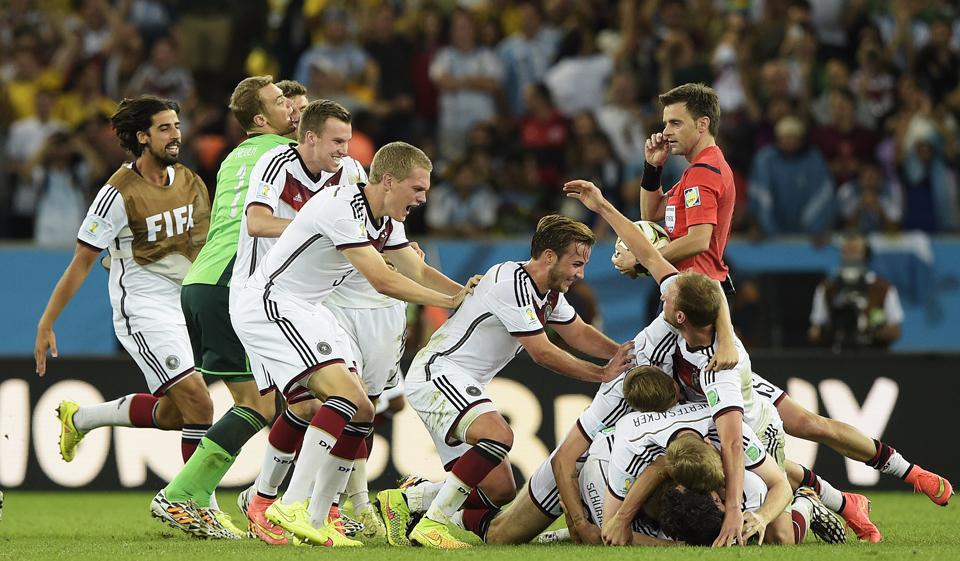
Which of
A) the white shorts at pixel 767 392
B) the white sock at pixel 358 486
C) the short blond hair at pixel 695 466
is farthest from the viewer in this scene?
the white sock at pixel 358 486

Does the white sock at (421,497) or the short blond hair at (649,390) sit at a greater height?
the short blond hair at (649,390)

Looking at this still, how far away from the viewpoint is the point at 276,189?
21.8 ft

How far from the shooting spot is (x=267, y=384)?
643 centimetres

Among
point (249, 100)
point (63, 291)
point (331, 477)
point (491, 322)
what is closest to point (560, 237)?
point (491, 322)

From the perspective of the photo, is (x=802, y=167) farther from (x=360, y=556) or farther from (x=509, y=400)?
(x=360, y=556)

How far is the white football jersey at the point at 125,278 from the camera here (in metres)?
7.25

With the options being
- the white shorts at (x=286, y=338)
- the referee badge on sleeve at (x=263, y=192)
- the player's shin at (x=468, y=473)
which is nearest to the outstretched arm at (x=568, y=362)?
the player's shin at (x=468, y=473)

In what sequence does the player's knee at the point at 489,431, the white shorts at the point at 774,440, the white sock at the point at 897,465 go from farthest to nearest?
the white sock at the point at 897,465, the white shorts at the point at 774,440, the player's knee at the point at 489,431

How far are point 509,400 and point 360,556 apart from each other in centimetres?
424

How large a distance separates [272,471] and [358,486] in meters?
0.87

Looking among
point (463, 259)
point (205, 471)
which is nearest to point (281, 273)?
point (205, 471)

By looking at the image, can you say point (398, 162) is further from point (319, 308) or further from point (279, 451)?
point (279, 451)

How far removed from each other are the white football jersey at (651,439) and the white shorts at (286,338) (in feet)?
4.83

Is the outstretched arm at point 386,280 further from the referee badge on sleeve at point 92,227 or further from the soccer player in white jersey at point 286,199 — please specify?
the referee badge on sleeve at point 92,227
